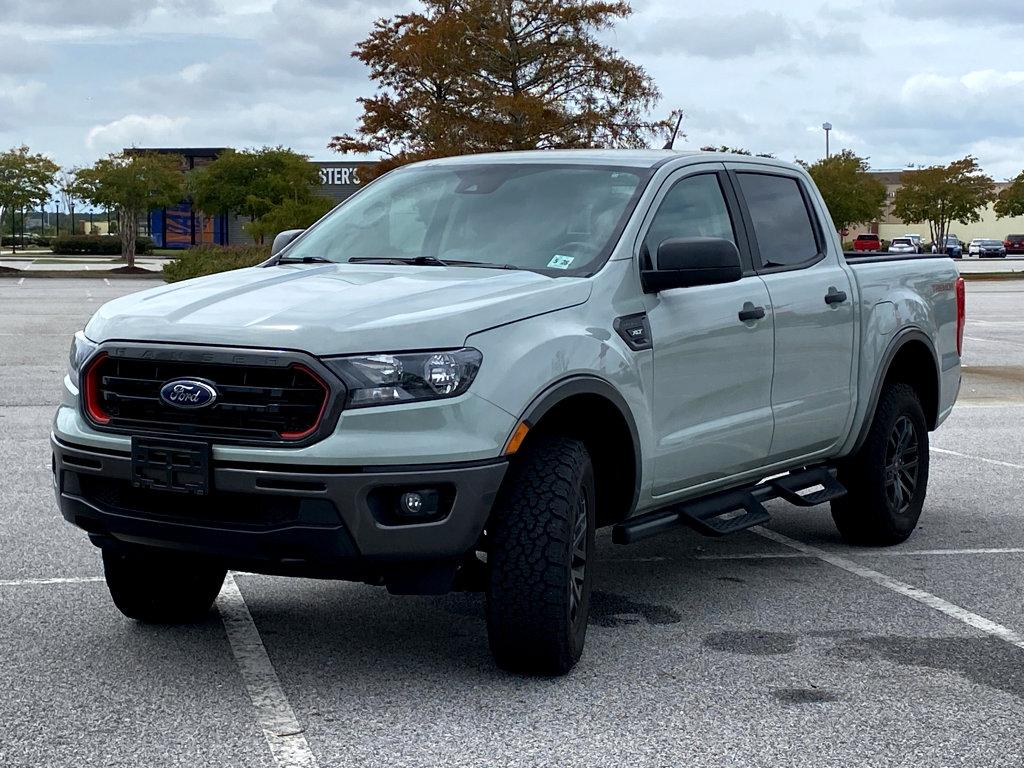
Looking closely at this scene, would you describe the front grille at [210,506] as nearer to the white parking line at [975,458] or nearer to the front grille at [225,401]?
the front grille at [225,401]

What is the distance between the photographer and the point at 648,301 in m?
5.69

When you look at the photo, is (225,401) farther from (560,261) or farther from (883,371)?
(883,371)

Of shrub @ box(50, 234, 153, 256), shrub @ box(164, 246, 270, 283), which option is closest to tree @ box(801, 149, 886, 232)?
shrub @ box(50, 234, 153, 256)

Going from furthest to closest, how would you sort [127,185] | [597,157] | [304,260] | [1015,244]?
1. [1015,244]
2. [127,185]
3. [597,157]
4. [304,260]

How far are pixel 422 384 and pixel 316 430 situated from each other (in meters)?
0.36

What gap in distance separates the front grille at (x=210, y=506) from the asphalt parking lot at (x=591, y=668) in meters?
0.59

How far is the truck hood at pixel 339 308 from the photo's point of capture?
4.66 metres

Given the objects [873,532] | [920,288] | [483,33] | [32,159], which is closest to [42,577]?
[873,532]

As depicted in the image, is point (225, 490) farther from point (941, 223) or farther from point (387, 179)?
point (941, 223)

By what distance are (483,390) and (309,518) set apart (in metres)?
0.67

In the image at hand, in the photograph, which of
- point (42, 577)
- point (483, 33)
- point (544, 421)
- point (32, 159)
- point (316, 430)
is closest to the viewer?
point (316, 430)

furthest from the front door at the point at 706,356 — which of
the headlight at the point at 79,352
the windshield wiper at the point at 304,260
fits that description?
the headlight at the point at 79,352

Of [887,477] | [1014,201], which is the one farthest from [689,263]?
[1014,201]

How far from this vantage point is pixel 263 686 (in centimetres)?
497
